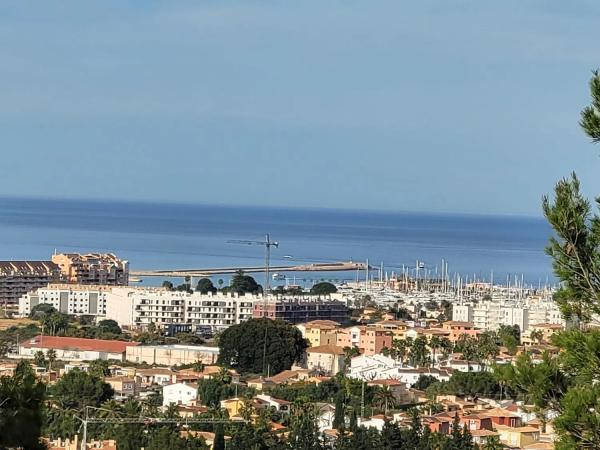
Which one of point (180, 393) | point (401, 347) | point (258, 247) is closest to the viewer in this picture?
point (180, 393)

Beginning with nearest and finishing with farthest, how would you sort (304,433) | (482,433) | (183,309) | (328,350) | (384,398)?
(304,433) → (482,433) → (384,398) → (328,350) → (183,309)

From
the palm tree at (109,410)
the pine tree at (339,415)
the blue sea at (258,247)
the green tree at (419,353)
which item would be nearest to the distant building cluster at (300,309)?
the green tree at (419,353)

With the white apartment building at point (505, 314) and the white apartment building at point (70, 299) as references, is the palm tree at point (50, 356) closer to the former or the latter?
the white apartment building at point (70, 299)

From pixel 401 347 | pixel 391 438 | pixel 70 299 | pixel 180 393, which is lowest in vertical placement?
pixel 180 393

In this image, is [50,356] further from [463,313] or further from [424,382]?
[463,313]

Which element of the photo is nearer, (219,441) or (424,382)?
(219,441)

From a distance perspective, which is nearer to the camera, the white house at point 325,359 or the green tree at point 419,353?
the green tree at point 419,353

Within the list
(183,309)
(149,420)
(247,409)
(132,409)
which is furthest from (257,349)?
(183,309)

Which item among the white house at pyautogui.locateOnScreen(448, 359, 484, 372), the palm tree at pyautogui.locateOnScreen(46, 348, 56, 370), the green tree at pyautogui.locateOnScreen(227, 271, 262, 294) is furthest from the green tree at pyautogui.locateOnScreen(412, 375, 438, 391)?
the green tree at pyautogui.locateOnScreen(227, 271, 262, 294)
